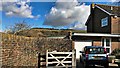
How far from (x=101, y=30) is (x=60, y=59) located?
1967 centimetres

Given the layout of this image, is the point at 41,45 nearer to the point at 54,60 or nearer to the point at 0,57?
the point at 54,60

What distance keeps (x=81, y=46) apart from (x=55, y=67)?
13.4m

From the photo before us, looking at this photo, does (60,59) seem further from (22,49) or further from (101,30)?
(101,30)

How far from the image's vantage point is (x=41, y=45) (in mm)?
14891

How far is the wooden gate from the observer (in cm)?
1273

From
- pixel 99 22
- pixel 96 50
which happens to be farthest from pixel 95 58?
pixel 99 22

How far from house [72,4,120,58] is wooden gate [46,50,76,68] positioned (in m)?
11.6

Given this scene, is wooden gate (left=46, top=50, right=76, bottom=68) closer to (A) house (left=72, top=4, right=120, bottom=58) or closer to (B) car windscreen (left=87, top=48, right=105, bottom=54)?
(B) car windscreen (left=87, top=48, right=105, bottom=54)

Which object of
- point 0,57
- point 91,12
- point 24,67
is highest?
point 91,12

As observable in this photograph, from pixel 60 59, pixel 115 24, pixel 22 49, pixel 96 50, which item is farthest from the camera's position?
pixel 115 24

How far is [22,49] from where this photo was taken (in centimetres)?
1348

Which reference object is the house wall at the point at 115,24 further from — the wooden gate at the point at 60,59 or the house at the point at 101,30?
the wooden gate at the point at 60,59

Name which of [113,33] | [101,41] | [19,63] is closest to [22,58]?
[19,63]

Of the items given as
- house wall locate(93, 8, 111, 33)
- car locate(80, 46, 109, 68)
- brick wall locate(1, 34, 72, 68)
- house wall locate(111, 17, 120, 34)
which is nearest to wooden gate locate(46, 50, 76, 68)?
brick wall locate(1, 34, 72, 68)
